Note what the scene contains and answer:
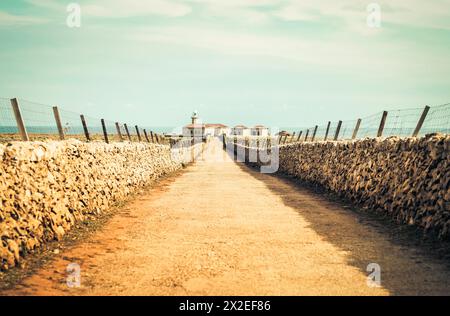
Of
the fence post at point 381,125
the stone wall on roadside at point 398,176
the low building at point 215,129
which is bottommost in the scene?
the low building at point 215,129

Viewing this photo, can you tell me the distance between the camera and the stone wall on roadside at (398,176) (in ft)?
23.8

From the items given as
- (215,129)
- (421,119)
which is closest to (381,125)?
(421,119)

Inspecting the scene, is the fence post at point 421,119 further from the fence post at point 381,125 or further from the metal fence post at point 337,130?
the metal fence post at point 337,130

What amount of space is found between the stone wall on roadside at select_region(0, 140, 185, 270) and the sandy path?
22.6 inches

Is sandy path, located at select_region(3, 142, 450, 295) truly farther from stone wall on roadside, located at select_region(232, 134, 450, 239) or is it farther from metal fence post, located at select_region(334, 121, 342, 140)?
metal fence post, located at select_region(334, 121, 342, 140)

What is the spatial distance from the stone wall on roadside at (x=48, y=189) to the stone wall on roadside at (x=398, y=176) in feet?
22.1

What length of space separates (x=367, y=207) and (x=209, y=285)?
6.71m

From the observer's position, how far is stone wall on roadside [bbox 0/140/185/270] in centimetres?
579

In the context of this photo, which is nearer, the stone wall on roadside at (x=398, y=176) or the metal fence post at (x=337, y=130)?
the stone wall on roadside at (x=398, y=176)

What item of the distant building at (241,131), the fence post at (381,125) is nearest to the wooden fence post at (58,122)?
the fence post at (381,125)

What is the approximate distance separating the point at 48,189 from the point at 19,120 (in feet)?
6.66
